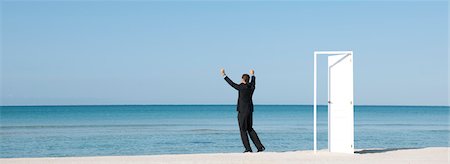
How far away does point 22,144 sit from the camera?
27.0 meters

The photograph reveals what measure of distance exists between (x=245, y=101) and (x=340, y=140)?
1681mm

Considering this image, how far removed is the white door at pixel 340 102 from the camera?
46.5 ft

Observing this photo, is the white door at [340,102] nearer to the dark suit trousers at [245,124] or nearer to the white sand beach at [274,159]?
the white sand beach at [274,159]

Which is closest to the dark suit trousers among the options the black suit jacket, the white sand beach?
the black suit jacket

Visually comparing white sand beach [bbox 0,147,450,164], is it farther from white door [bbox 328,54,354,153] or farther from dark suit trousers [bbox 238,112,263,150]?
dark suit trousers [bbox 238,112,263,150]

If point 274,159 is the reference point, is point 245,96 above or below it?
above

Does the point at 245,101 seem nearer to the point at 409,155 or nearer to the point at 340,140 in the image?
the point at 340,140

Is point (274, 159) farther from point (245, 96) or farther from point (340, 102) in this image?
point (340, 102)

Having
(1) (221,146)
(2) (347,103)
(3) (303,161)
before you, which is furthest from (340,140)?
(1) (221,146)

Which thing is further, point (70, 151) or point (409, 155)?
point (70, 151)

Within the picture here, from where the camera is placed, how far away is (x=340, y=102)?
570 inches

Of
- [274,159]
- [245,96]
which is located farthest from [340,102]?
[274,159]

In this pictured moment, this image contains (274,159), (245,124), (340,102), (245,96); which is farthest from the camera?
(245,124)

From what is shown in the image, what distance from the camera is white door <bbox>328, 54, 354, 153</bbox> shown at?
14.2 meters
